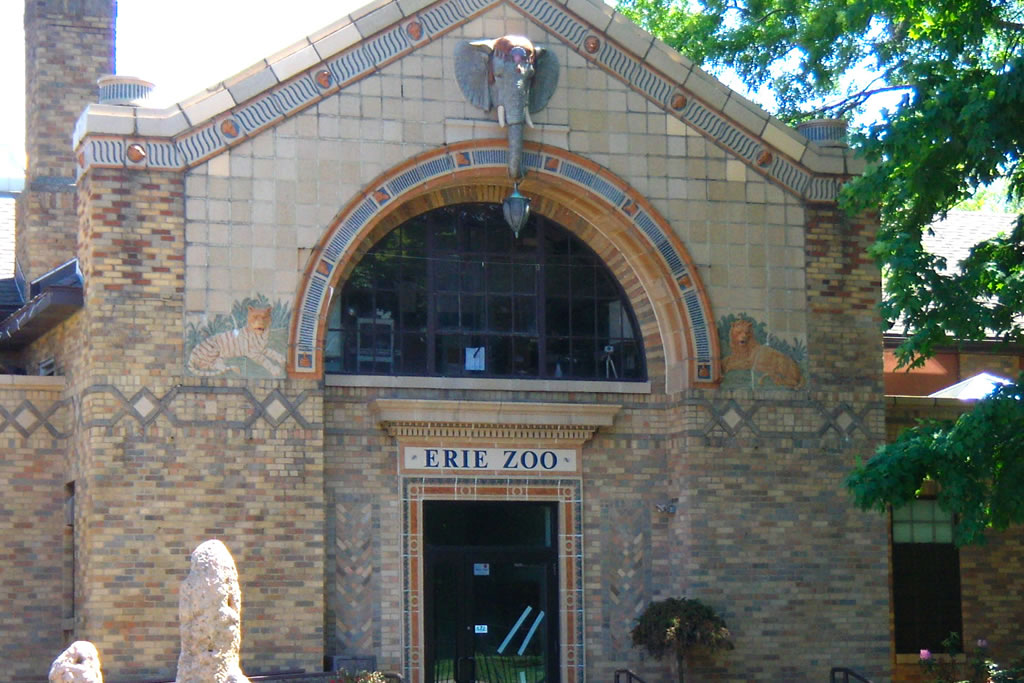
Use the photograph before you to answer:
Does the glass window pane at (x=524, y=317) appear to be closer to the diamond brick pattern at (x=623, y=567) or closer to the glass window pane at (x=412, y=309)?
the glass window pane at (x=412, y=309)

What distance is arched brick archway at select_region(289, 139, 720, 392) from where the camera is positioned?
20.8m

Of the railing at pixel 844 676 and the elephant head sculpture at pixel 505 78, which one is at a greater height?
the elephant head sculpture at pixel 505 78

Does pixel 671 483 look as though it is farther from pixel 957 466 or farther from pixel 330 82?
pixel 330 82

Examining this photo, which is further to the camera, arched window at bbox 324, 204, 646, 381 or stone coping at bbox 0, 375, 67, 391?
arched window at bbox 324, 204, 646, 381

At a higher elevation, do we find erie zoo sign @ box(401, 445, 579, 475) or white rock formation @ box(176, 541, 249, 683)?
erie zoo sign @ box(401, 445, 579, 475)

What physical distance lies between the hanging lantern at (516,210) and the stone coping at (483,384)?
204cm

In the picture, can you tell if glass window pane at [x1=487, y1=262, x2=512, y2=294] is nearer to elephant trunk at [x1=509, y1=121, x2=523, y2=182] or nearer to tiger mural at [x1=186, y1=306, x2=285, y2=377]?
elephant trunk at [x1=509, y1=121, x2=523, y2=182]

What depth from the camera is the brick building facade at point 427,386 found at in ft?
64.0

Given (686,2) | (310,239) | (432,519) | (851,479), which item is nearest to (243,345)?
(310,239)

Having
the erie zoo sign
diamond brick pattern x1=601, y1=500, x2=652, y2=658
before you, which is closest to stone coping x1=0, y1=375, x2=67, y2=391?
the erie zoo sign

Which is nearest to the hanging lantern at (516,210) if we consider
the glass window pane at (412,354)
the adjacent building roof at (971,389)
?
the glass window pane at (412,354)

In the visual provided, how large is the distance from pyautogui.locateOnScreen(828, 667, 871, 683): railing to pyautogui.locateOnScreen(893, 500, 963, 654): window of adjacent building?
218 centimetres

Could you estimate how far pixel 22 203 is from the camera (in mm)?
26203

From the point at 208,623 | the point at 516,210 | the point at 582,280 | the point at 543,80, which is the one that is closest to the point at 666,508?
the point at 582,280
